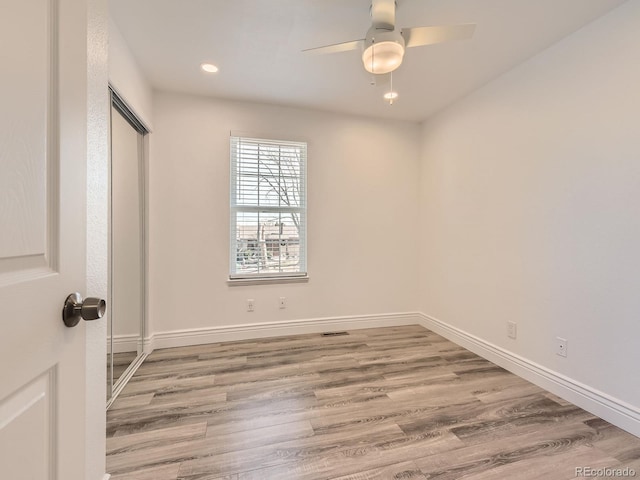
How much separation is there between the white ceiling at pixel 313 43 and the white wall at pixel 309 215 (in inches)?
12.0

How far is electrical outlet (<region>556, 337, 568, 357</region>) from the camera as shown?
198cm

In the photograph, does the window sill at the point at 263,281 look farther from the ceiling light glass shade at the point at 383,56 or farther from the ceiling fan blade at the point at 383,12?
the ceiling fan blade at the point at 383,12

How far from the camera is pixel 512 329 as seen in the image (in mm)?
2344

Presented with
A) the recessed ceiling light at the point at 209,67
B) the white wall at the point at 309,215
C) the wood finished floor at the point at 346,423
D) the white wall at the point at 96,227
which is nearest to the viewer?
the white wall at the point at 96,227

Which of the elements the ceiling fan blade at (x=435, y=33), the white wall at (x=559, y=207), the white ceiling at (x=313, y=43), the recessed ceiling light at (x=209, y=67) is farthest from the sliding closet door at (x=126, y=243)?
the white wall at (x=559, y=207)

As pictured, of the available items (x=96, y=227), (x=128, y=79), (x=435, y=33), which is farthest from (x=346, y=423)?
(x=128, y=79)

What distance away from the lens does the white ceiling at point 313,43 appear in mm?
1715

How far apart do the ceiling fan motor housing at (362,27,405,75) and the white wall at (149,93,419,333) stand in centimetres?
158

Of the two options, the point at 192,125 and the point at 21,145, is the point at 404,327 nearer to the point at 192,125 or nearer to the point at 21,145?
the point at 192,125

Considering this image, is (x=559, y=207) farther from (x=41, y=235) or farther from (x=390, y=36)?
(x=41, y=235)

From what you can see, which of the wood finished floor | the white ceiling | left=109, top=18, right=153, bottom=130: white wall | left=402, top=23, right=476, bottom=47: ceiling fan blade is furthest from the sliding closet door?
left=402, top=23, right=476, bottom=47: ceiling fan blade

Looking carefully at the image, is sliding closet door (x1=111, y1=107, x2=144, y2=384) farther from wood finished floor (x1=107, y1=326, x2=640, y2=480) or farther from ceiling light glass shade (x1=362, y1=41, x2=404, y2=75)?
ceiling light glass shade (x1=362, y1=41, x2=404, y2=75)

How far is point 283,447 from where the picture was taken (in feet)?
4.91

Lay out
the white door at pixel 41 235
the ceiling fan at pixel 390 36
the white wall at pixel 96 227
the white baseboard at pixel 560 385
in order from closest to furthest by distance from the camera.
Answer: the white door at pixel 41 235, the white wall at pixel 96 227, the ceiling fan at pixel 390 36, the white baseboard at pixel 560 385
